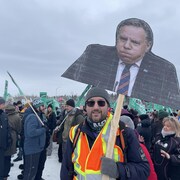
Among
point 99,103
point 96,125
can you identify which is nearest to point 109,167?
point 96,125

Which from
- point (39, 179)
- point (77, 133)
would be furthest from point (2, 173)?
point (77, 133)

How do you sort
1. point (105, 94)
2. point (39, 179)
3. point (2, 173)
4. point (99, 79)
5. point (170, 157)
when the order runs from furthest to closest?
point (39, 179), point (2, 173), point (170, 157), point (99, 79), point (105, 94)

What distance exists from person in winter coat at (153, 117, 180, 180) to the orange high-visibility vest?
182 cm

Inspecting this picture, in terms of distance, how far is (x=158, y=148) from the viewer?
420cm

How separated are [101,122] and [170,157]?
1.88 m

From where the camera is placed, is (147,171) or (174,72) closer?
(147,171)

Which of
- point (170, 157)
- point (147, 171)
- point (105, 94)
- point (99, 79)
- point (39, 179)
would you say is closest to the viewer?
point (147, 171)

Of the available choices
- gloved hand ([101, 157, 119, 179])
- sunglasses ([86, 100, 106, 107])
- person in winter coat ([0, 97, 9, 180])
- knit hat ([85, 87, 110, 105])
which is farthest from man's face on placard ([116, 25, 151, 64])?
person in winter coat ([0, 97, 9, 180])

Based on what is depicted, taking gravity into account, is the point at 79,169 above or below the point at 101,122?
below

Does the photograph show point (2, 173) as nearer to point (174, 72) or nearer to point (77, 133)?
point (77, 133)

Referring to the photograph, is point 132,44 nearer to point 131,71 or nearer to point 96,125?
Result: point 131,71

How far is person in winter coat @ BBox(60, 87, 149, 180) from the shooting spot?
238 centimetres

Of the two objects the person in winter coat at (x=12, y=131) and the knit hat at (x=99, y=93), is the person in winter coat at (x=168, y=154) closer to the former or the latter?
the knit hat at (x=99, y=93)

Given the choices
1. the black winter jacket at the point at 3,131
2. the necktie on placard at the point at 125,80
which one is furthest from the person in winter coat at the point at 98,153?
the black winter jacket at the point at 3,131
